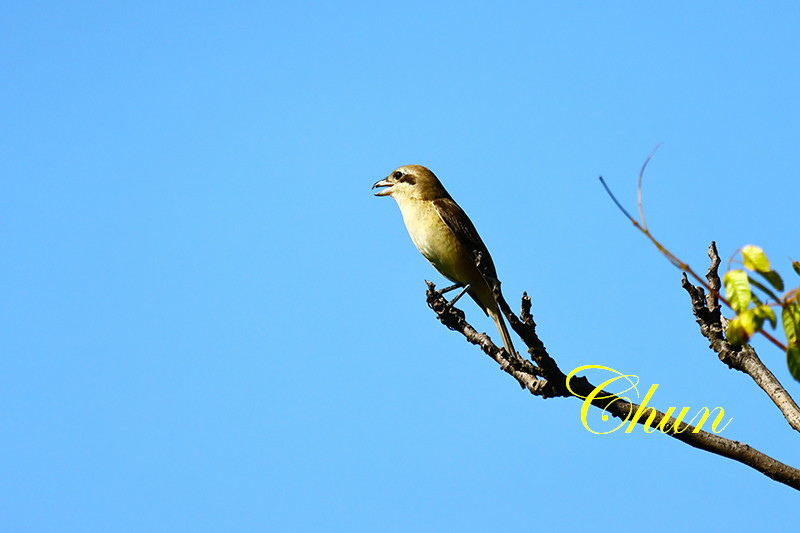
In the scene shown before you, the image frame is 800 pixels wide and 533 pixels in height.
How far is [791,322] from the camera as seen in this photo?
2453mm

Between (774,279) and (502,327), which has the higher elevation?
(502,327)

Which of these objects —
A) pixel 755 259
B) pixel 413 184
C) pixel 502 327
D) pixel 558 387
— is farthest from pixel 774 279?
pixel 413 184

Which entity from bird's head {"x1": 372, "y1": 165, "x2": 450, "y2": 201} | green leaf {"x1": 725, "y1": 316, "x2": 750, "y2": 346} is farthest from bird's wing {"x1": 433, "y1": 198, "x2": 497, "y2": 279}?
green leaf {"x1": 725, "y1": 316, "x2": 750, "y2": 346}

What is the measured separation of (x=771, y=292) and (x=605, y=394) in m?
2.64

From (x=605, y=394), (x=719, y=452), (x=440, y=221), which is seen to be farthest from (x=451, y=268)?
(x=719, y=452)

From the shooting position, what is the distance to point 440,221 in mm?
8250

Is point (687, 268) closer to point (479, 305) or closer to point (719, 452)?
point (719, 452)

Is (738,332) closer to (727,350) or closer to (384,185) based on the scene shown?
(727,350)

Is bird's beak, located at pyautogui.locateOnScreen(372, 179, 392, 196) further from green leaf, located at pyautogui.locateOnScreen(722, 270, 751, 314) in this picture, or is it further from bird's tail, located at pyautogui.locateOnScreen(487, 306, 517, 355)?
green leaf, located at pyautogui.locateOnScreen(722, 270, 751, 314)

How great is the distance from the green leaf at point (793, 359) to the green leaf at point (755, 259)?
242 mm

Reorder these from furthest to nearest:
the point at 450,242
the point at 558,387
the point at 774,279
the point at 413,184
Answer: the point at 413,184 < the point at 450,242 < the point at 558,387 < the point at 774,279

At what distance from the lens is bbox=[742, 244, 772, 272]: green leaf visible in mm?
2438

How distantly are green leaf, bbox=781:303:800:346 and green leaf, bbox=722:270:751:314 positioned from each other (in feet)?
0.36

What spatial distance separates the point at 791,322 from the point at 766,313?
0.30 ft
